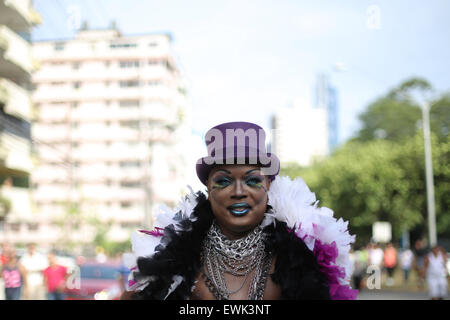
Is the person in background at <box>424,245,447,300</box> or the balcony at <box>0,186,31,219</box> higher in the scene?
the balcony at <box>0,186,31,219</box>

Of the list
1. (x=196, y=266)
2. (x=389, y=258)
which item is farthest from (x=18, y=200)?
(x=196, y=266)

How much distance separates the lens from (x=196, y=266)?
7.71 ft

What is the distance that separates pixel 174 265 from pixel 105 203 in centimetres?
5604

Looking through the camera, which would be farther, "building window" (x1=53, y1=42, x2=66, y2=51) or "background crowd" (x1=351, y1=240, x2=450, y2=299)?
"building window" (x1=53, y1=42, x2=66, y2=51)

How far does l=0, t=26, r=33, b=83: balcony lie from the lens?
1886 centimetres

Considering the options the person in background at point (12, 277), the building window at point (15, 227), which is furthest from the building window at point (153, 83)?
the person in background at point (12, 277)

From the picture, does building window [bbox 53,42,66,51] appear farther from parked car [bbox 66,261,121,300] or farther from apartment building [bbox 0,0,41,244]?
parked car [bbox 66,261,121,300]

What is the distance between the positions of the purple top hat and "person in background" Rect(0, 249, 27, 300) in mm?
8030

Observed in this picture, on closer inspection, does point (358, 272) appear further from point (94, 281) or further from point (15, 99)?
point (15, 99)

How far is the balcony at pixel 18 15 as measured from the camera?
60.2ft

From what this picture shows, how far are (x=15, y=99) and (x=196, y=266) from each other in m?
20.2

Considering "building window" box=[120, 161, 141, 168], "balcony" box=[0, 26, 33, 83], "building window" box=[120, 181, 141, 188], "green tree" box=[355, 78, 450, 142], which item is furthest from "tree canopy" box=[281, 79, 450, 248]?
"building window" box=[120, 161, 141, 168]
